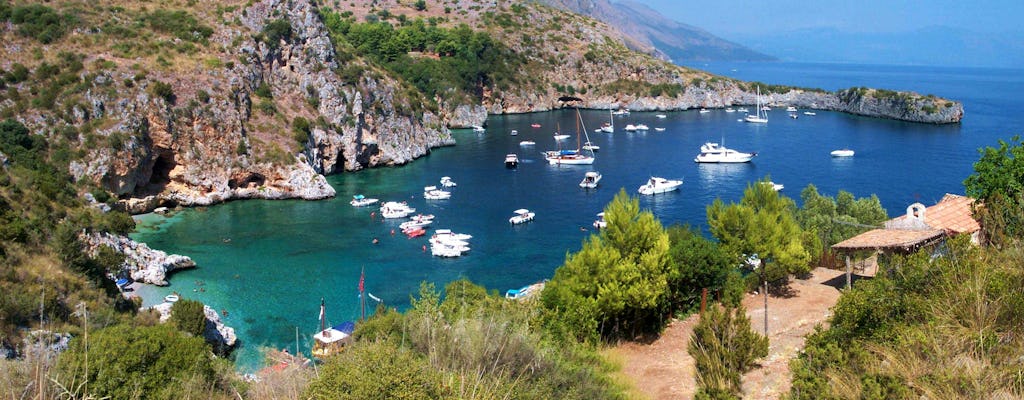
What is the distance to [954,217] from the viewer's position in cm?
2873

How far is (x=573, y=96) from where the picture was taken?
140875mm

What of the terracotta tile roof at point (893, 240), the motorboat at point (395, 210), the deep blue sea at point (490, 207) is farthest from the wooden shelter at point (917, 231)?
the motorboat at point (395, 210)

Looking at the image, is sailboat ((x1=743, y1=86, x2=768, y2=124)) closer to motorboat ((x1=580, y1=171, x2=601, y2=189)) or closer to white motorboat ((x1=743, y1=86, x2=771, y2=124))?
white motorboat ((x1=743, y1=86, x2=771, y2=124))

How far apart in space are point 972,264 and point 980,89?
21080 centimetres

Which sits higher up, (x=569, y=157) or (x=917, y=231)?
(x=917, y=231)

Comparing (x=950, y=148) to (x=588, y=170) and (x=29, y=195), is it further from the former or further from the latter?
(x=29, y=195)

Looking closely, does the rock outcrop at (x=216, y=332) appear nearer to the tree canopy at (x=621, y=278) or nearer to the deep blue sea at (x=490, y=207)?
the deep blue sea at (x=490, y=207)

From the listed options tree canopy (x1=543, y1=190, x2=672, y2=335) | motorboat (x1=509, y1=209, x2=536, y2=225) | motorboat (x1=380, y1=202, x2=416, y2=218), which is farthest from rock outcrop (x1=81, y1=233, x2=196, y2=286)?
tree canopy (x1=543, y1=190, x2=672, y2=335)

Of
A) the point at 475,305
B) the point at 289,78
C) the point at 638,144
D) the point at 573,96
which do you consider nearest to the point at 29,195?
the point at 475,305

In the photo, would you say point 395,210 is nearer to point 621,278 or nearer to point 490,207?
point 490,207

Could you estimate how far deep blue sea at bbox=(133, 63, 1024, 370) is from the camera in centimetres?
3941

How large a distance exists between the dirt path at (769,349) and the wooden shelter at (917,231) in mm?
1788

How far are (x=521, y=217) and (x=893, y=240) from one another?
3245 cm

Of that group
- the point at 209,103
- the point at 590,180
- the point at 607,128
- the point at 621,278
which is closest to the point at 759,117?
the point at 607,128
